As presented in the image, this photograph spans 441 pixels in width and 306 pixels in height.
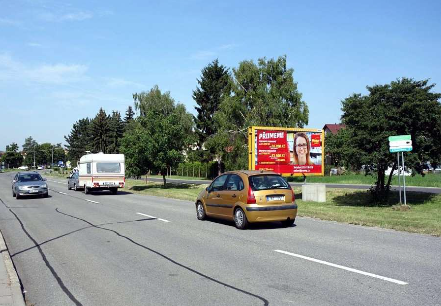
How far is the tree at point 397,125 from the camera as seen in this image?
19219 millimetres

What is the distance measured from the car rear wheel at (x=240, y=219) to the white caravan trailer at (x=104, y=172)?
58.9 ft

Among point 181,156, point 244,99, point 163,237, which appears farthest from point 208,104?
point 163,237

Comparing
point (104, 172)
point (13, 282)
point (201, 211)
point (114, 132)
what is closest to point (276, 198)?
point (201, 211)

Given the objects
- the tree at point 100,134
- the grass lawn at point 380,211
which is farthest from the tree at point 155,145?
the tree at point 100,134

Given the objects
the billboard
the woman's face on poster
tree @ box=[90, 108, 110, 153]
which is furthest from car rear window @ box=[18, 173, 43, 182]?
tree @ box=[90, 108, 110, 153]

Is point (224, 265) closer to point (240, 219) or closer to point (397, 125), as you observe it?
point (240, 219)

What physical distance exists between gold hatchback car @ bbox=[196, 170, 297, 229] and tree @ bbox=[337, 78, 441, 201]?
29.4ft

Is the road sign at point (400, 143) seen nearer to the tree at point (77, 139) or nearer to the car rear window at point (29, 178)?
the car rear window at point (29, 178)

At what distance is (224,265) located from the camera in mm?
7574

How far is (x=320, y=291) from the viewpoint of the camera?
19.4 feet

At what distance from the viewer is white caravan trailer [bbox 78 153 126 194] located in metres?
28.7

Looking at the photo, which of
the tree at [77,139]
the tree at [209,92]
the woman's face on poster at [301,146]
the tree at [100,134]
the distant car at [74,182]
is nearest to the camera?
the woman's face on poster at [301,146]

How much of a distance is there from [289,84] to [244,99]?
539 centimetres

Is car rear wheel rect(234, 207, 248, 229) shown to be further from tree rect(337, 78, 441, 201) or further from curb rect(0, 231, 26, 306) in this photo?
tree rect(337, 78, 441, 201)
